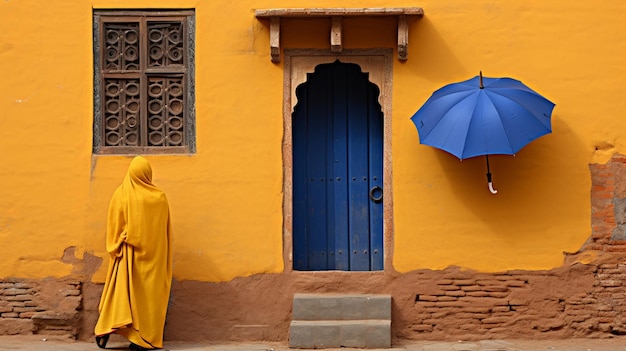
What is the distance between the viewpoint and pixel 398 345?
358 inches

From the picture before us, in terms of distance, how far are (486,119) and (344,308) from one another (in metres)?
1.99

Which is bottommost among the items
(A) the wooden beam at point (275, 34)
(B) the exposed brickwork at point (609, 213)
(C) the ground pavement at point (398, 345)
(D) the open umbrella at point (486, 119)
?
(C) the ground pavement at point (398, 345)

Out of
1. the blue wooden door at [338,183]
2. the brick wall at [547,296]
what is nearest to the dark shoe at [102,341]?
the blue wooden door at [338,183]

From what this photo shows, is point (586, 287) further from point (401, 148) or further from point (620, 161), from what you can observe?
point (401, 148)

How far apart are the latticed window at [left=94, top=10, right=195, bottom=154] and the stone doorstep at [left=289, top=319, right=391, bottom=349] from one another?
1863mm

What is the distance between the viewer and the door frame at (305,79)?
941 cm

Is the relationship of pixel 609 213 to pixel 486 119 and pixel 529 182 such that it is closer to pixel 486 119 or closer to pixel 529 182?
pixel 529 182

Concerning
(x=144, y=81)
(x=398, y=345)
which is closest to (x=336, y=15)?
(x=144, y=81)

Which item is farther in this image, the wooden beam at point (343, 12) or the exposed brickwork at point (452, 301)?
the exposed brickwork at point (452, 301)

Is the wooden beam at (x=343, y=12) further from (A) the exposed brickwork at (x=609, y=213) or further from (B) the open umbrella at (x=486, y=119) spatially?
(A) the exposed brickwork at (x=609, y=213)

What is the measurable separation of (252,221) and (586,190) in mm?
2888

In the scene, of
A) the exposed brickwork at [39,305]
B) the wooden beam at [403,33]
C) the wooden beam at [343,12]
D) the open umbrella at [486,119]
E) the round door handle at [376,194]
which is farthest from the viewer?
the round door handle at [376,194]

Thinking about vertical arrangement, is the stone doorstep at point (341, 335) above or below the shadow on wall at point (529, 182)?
below

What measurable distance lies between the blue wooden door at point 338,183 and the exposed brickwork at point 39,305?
1998 millimetres
